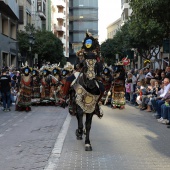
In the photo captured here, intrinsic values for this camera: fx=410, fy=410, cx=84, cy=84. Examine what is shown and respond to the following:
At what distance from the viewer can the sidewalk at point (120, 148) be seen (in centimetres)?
729

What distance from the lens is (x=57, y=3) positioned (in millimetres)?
86750

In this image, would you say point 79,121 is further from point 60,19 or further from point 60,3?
point 60,19

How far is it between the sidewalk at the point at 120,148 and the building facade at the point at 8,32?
65.1 ft

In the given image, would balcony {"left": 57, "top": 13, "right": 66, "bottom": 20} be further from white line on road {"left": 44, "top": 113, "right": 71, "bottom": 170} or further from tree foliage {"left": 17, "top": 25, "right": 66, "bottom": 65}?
white line on road {"left": 44, "top": 113, "right": 71, "bottom": 170}

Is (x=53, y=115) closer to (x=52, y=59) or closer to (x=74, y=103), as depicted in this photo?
(x=74, y=103)

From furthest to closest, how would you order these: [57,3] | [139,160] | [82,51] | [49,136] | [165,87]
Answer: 1. [57,3]
2. [165,87]
3. [49,136]
4. [82,51]
5. [139,160]

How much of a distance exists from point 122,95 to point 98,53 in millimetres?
9249

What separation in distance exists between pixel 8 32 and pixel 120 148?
28.6 m

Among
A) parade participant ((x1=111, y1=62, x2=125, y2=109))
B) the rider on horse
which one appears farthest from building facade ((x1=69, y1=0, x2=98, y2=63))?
the rider on horse

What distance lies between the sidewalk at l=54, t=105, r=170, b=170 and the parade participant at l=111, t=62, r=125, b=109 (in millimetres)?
5050

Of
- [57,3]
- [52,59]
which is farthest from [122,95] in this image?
[57,3]

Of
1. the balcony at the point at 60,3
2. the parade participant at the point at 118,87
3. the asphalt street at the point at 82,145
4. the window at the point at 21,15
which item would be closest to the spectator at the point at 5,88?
the asphalt street at the point at 82,145

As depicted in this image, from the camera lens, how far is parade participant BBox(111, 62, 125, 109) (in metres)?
18.2

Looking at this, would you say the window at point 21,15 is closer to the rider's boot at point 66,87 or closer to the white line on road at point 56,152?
the white line on road at point 56,152
